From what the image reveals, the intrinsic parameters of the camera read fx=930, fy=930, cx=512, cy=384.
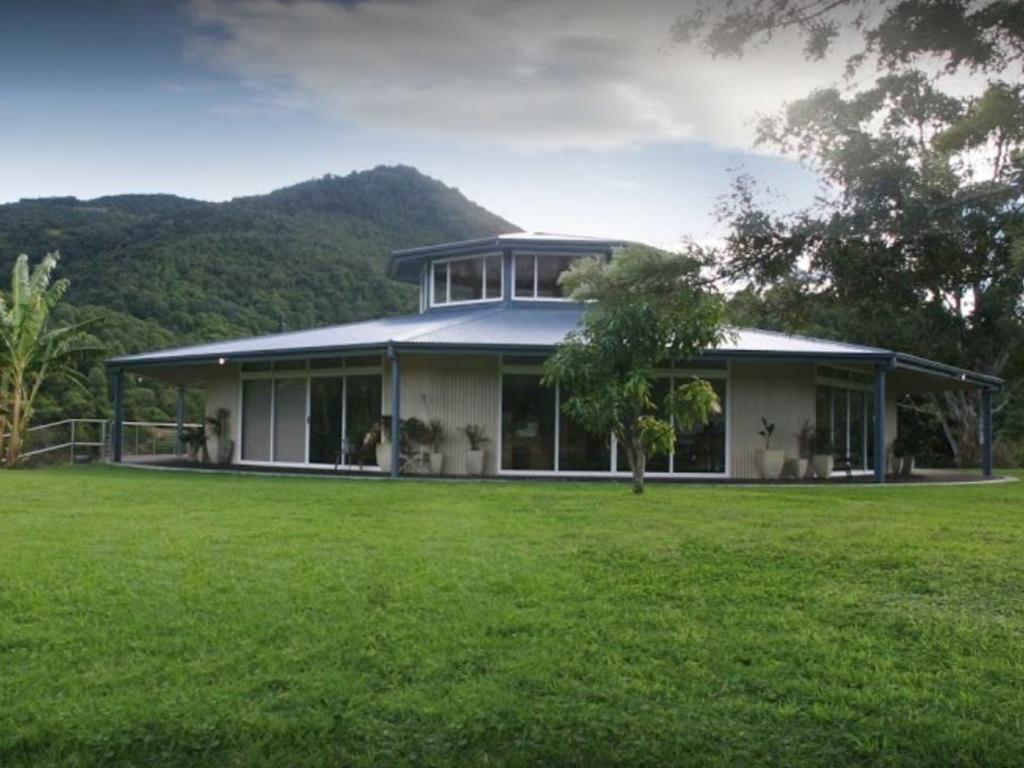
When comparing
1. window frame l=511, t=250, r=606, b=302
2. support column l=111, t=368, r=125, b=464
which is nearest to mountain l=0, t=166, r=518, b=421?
support column l=111, t=368, r=125, b=464

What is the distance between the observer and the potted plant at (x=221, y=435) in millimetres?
20281

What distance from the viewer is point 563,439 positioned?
17.3m

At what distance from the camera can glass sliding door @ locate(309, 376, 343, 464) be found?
1858 centimetres

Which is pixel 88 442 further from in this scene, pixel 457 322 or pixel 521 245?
pixel 521 245

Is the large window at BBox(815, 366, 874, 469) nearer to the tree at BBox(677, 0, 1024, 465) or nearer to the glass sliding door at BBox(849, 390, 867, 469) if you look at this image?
the glass sliding door at BBox(849, 390, 867, 469)

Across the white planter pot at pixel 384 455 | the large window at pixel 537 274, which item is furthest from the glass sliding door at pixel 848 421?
the white planter pot at pixel 384 455

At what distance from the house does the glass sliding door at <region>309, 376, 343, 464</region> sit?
1.1 inches

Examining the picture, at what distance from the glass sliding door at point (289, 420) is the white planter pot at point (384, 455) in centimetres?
227

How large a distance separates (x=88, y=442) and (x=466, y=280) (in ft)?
32.0

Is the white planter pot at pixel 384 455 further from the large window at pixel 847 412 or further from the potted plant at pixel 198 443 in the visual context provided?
the large window at pixel 847 412

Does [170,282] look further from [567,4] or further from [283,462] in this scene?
[567,4]

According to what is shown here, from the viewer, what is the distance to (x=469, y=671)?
179 inches

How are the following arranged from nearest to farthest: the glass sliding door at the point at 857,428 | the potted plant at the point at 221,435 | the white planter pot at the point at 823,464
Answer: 1. the white planter pot at the point at 823,464
2. the glass sliding door at the point at 857,428
3. the potted plant at the point at 221,435

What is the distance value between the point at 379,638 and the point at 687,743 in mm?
1877
